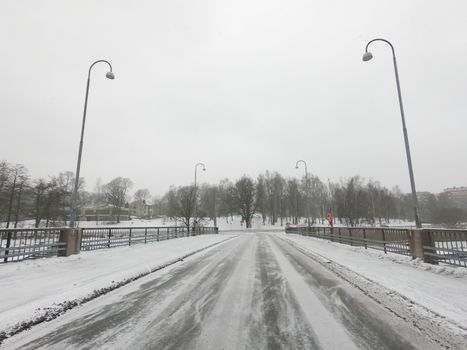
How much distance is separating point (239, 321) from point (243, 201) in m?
75.1

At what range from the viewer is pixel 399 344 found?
12.0 feet

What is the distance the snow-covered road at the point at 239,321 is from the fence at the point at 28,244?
6.13 m

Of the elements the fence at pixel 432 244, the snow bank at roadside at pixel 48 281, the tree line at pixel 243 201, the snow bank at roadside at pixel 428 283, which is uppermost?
the tree line at pixel 243 201

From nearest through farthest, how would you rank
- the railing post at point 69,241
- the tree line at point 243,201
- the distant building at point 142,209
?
the railing post at point 69,241
the tree line at point 243,201
the distant building at point 142,209

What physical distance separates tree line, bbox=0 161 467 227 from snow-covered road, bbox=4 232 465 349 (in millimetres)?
25848

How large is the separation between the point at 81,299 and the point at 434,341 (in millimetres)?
6336

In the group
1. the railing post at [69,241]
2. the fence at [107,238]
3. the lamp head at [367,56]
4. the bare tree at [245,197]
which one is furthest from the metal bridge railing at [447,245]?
the bare tree at [245,197]

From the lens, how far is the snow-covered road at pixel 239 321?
369 cm

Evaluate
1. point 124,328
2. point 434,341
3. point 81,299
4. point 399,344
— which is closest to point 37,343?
point 124,328

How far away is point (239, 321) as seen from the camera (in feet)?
14.7

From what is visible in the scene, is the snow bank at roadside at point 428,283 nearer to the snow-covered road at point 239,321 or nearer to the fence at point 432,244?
the fence at point 432,244

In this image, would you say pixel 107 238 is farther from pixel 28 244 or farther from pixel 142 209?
pixel 142 209

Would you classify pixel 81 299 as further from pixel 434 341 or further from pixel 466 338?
pixel 466 338

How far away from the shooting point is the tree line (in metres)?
49.7
